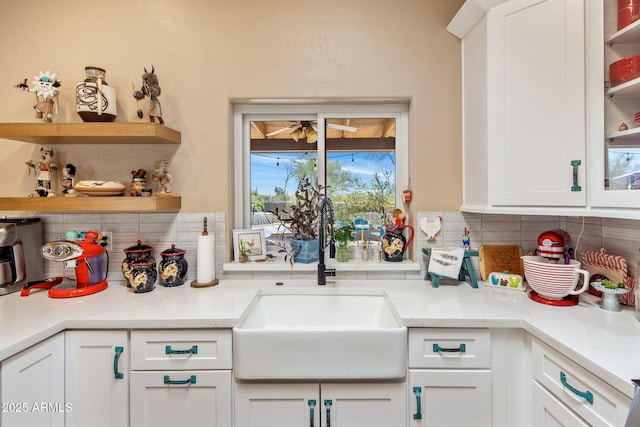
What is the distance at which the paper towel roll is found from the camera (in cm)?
165

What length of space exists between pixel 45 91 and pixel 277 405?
192cm

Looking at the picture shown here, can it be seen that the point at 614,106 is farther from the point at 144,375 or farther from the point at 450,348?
the point at 144,375

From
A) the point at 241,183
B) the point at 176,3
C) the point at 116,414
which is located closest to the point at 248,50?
the point at 176,3

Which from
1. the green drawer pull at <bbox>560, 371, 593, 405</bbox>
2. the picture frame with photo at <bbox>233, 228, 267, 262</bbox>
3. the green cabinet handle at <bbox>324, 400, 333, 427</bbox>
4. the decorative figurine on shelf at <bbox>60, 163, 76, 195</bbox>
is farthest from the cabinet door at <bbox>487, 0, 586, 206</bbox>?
the decorative figurine on shelf at <bbox>60, 163, 76, 195</bbox>

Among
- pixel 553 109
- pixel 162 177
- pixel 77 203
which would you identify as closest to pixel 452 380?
pixel 553 109

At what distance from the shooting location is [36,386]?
43.3 inches

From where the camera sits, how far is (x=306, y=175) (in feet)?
6.40

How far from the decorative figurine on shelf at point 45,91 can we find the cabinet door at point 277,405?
1.73 metres

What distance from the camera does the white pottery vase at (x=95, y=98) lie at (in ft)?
5.13

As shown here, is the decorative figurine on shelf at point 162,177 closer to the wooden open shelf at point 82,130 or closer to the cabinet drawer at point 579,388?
the wooden open shelf at point 82,130

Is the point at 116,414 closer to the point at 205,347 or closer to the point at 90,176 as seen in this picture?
the point at 205,347

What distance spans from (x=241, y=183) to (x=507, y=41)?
5.16 feet

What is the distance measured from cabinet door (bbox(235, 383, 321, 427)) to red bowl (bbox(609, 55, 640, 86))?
5.34ft

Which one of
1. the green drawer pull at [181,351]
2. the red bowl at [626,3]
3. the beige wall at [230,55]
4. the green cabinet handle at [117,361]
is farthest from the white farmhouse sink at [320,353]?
the red bowl at [626,3]
